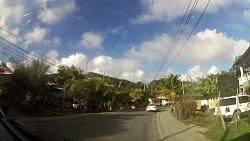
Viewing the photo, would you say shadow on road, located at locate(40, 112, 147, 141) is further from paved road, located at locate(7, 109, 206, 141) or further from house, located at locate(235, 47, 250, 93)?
house, located at locate(235, 47, 250, 93)

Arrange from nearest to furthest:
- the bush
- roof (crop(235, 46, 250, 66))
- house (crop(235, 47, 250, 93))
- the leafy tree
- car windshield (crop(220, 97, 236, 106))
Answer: roof (crop(235, 46, 250, 66)), house (crop(235, 47, 250, 93)), car windshield (crop(220, 97, 236, 106)), the leafy tree, the bush

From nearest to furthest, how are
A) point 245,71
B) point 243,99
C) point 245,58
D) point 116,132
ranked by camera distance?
point 245,58 < point 245,71 < point 116,132 < point 243,99

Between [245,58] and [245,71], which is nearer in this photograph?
[245,58]

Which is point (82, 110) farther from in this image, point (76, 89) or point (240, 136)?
point (240, 136)

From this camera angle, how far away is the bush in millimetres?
31319

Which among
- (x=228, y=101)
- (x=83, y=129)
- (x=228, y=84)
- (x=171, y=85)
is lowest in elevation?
(x=83, y=129)

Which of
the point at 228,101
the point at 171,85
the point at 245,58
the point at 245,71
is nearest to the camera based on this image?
the point at 245,58

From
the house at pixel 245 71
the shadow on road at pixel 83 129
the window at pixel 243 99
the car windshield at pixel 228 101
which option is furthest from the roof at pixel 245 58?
the shadow on road at pixel 83 129

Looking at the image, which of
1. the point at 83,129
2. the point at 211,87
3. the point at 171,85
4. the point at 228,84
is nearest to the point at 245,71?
the point at 228,84

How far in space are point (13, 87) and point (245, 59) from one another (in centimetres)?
1428

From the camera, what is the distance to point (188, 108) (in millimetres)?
31531

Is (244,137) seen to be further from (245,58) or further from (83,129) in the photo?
(83,129)

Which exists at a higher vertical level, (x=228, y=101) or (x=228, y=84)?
(x=228, y=84)

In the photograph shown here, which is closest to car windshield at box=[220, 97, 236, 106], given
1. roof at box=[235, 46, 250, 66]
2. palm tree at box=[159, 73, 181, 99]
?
roof at box=[235, 46, 250, 66]
